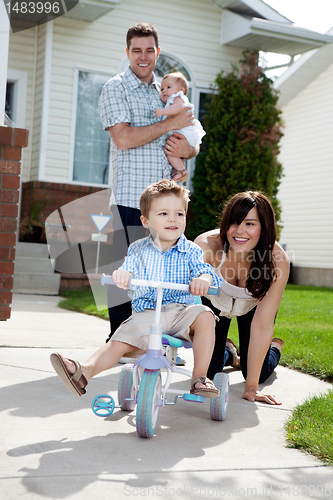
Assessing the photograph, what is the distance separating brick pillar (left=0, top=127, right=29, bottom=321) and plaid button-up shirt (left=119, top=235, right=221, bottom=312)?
1.52 m

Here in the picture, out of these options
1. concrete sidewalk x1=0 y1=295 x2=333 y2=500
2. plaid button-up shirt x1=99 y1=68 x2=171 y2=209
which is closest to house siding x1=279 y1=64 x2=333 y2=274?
plaid button-up shirt x1=99 y1=68 x2=171 y2=209

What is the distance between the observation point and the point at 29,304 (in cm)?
673

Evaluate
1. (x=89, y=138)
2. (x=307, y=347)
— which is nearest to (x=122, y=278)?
(x=307, y=347)

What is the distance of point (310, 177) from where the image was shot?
1380 centimetres

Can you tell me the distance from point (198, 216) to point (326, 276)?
13.1 ft

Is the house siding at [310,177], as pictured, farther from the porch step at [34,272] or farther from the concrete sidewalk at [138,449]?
the concrete sidewalk at [138,449]

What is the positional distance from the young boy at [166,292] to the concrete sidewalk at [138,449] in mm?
244

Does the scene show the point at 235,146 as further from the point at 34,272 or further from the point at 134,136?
the point at 134,136

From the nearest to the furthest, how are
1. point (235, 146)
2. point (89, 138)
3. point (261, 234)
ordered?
point (261, 234) < point (89, 138) < point (235, 146)

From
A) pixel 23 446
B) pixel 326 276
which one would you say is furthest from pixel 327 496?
pixel 326 276

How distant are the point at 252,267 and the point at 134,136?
1.14 meters

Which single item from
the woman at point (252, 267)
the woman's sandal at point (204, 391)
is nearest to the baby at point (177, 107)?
the woman at point (252, 267)

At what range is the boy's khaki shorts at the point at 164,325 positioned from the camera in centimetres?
266

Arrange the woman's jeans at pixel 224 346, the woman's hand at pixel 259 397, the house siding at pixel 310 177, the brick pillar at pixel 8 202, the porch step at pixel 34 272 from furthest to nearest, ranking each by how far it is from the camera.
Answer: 1. the house siding at pixel 310 177
2. the porch step at pixel 34 272
3. the brick pillar at pixel 8 202
4. the woman's jeans at pixel 224 346
5. the woman's hand at pixel 259 397
